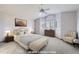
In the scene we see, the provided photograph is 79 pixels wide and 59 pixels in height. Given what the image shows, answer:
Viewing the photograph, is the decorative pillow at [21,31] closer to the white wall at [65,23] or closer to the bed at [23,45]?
the bed at [23,45]

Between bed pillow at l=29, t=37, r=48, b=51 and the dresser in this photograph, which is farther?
the dresser

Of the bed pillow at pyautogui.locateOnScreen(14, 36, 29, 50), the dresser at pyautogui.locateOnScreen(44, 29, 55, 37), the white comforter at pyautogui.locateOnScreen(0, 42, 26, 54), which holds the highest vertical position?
the dresser at pyautogui.locateOnScreen(44, 29, 55, 37)


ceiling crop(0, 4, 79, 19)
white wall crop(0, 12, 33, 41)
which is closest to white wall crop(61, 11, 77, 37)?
ceiling crop(0, 4, 79, 19)

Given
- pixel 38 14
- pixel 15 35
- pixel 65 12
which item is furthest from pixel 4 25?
pixel 65 12

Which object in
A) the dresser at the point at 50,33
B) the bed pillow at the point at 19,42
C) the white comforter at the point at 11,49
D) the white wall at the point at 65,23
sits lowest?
the white comforter at the point at 11,49

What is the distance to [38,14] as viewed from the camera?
218cm

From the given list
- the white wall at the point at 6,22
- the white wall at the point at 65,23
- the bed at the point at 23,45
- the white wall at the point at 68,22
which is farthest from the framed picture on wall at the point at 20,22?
the white wall at the point at 68,22

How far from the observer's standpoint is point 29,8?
2.13 m

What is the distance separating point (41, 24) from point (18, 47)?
0.72 meters

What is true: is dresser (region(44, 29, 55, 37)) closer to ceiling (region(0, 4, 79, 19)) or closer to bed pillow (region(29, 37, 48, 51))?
bed pillow (region(29, 37, 48, 51))

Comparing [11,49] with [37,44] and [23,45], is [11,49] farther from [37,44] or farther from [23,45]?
[37,44]

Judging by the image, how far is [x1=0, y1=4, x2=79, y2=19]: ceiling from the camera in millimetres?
2092

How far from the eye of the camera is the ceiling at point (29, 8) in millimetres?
2092

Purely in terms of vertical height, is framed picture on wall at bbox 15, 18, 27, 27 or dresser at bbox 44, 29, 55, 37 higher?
framed picture on wall at bbox 15, 18, 27, 27
